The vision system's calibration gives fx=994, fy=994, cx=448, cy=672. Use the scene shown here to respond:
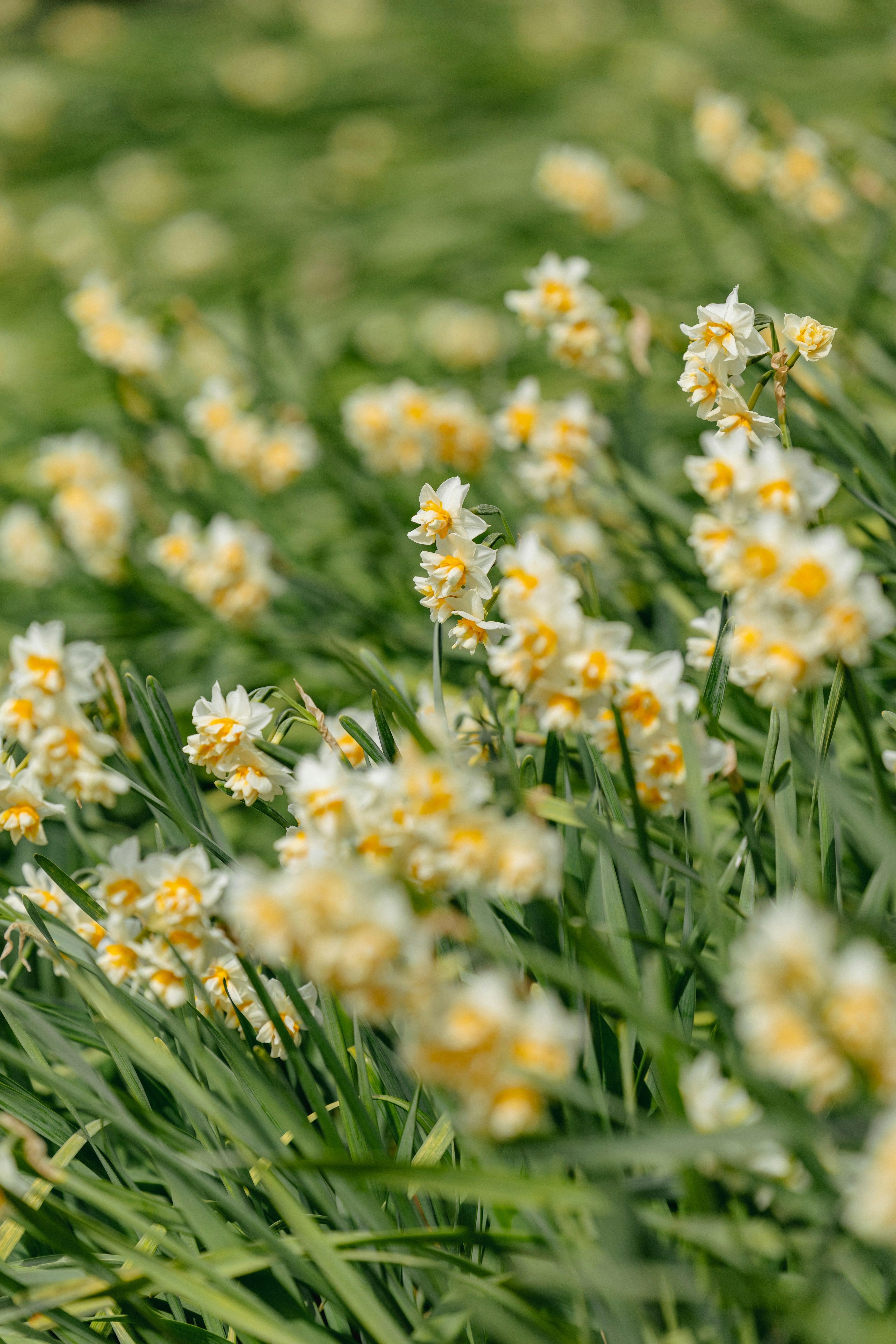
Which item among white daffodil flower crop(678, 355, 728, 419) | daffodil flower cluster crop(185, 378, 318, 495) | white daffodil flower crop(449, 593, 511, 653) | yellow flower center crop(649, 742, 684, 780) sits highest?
white daffodil flower crop(678, 355, 728, 419)

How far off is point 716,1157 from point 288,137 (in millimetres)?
6575

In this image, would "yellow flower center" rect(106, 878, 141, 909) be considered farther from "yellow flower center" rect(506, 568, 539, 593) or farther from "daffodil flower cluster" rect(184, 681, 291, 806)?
"yellow flower center" rect(506, 568, 539, 593)

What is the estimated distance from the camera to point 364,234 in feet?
15.9

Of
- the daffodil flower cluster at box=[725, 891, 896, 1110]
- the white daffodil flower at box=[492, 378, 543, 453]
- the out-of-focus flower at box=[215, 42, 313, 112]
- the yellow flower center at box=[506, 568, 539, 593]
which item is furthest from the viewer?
the out-of-focus flower at box=[215, 42, 313, 112]

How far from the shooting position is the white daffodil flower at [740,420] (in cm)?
105

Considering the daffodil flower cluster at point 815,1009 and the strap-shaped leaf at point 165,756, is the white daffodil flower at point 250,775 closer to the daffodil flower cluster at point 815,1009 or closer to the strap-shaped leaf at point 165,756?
the strap-shaped leaf at point 165,756

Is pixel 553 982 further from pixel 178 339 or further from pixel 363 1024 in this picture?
pixel 178 339

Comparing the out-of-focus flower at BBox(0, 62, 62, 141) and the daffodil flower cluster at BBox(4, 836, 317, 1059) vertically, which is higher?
the daffodil flower cluster at BBox(4, 836, 317, 1059)

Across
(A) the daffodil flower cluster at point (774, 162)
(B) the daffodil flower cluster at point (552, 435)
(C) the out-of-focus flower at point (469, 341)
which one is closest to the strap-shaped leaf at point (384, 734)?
(B) the daffodil flower cluster at point (552, 435)

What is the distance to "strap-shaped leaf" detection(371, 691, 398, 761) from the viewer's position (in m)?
1.18

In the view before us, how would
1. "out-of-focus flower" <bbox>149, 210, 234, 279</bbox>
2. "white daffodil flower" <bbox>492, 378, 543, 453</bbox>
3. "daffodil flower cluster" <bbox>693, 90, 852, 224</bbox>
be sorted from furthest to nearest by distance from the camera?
1. "out-of-focus flower" <bbox>149, 210, 234, 279</bbox>
2. "daffodil flower cluster" <bbox>693, 90, 852, 224</bbox>
3. "white daffodil flower" <bbox>492, 378, 543, 453</bbox>

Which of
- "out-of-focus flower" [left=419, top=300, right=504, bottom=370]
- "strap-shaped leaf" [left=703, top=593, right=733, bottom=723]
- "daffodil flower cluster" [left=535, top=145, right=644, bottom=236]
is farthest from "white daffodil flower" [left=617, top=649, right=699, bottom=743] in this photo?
"out-of-focus flower" [left=419, top=300, right=504, bottom=370]

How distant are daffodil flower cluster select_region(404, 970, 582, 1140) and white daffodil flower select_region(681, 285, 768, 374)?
729mm

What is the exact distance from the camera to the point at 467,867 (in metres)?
0.72
